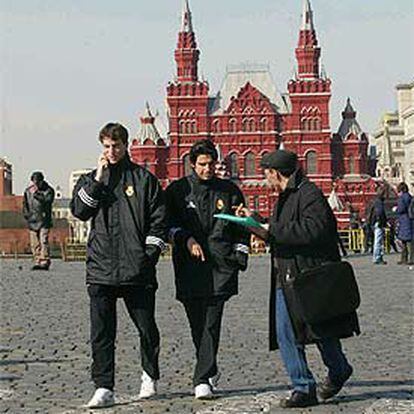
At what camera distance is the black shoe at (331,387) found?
7348mm

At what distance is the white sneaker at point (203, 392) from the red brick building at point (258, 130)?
7465cm

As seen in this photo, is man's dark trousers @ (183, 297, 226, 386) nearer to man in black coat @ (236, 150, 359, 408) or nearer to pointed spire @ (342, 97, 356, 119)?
man in black coat @ (236, 150, 359, 408)

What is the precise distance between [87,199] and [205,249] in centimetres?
91

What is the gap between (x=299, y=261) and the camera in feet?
23.9

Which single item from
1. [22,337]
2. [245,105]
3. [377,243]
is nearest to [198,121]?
[245,105]

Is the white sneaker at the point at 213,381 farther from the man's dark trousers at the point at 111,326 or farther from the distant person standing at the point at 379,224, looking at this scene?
the distant person standing at the point at 379,224

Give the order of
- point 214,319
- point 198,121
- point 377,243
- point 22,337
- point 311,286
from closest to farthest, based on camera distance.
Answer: point 311,286 < point 214,319 < point 22,337 < point 377,243 < point 198,121

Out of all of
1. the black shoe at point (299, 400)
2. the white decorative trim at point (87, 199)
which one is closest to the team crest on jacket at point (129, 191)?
the white decorative trim at point (87, 199)

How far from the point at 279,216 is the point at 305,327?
76 cm

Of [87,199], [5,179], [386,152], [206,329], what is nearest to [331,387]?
[206,329]

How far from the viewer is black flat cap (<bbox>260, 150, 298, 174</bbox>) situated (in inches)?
292

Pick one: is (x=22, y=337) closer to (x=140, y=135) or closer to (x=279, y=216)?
(x=279, y=216)

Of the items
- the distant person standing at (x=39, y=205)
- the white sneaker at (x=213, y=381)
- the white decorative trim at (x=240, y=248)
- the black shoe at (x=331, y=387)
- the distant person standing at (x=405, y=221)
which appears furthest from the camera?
the distant person standing at (x=405, y=221)

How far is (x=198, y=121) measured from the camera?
281ft
